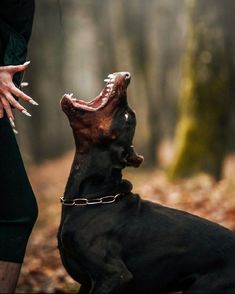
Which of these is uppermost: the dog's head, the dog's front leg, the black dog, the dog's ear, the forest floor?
the dog's head

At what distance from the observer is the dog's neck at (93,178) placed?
4.96m

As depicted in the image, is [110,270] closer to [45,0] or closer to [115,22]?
[115,22]

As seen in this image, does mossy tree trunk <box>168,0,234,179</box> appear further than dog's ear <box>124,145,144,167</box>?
Yes

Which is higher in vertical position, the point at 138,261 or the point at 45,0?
the point at 45,0

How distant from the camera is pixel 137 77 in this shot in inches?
773

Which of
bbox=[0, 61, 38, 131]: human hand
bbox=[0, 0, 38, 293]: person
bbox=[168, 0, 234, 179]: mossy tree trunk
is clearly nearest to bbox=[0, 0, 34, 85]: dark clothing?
bbox=[0, 0, 38, 293]: person

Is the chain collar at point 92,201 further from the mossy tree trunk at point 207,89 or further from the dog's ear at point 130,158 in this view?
the mossy tree trunk at point 207,89

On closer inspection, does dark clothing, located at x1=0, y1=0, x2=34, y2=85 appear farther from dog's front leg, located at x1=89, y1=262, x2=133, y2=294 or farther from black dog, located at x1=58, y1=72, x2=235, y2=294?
dog's front leg, located at x1=89, y1=262, x2=133, y2=294

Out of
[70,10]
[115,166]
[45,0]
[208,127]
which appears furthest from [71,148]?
[115,166]

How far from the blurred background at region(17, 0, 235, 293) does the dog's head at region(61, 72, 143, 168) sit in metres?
0.89

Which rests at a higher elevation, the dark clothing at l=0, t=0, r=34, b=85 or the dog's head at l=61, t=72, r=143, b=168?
the dark clothing at l=0, t=0, r=34, b=85

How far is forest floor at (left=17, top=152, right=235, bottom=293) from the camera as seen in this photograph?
717 centimetres

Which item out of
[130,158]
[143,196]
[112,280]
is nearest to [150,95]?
[143,196]

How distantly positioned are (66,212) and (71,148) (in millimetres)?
23950
